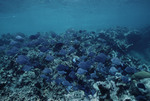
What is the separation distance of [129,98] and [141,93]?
0.51m

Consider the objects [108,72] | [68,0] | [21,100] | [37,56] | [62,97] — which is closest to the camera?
[21,100]

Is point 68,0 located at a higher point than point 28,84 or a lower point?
higher

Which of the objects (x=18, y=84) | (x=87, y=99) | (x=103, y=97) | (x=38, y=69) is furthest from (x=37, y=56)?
(x=103, y=97)

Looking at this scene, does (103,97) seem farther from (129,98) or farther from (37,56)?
(37,56)

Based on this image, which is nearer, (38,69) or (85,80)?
(85,80)

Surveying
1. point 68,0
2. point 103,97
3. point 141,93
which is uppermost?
point 68,0

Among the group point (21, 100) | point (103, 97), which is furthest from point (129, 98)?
point (21, 100)

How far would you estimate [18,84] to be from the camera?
431 centimetres

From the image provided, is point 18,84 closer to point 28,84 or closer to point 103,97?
point 28,84

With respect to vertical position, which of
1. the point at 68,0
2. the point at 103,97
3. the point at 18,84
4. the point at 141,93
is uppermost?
the point at 68,0

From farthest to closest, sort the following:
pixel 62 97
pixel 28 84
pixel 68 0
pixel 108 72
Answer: pixel 68 0 → pixel 108 72 → pixel 28 84 → pixel 62 97

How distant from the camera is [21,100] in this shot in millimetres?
3672

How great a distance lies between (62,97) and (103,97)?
1568 millimetres

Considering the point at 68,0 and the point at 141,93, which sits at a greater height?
the point at 68,0
